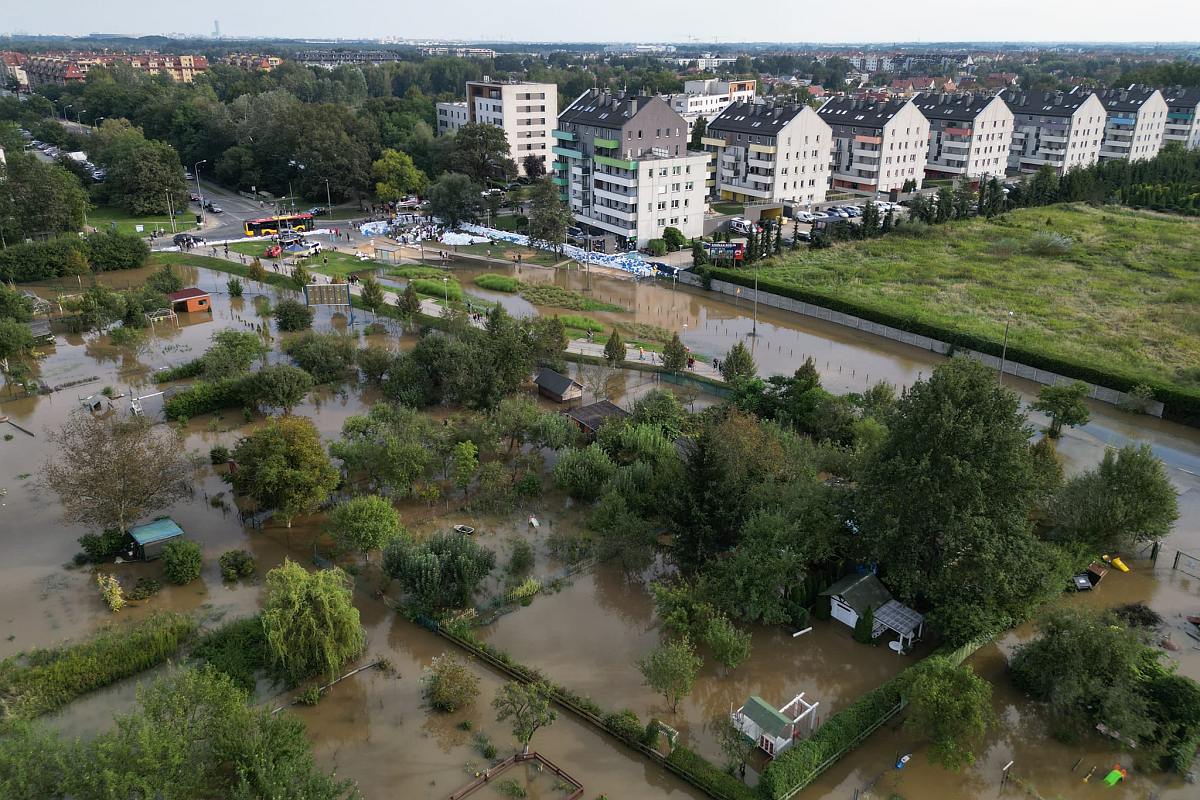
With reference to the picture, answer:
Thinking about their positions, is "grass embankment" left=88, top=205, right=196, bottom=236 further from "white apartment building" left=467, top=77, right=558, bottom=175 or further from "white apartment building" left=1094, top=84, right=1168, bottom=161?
"white apartment building" left=1094, top=84, right=1168, bottom=161

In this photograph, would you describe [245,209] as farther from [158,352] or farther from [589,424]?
[589,424]

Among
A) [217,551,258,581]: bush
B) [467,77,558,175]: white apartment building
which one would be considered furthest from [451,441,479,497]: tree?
[467,77,558,175]: white apartment building

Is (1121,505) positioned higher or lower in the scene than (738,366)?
lower

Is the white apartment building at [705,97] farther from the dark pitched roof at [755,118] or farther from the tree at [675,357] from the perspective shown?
the tree at [675,357]

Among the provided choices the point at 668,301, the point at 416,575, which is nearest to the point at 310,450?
the point at 416,575

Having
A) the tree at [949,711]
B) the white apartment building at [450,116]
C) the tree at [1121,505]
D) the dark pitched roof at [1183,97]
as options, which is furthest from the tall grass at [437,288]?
the dark pitched roof at [1183,97]

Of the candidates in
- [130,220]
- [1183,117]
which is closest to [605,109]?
[130,220]

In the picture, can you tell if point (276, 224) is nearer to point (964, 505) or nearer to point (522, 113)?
point (522, 113)
